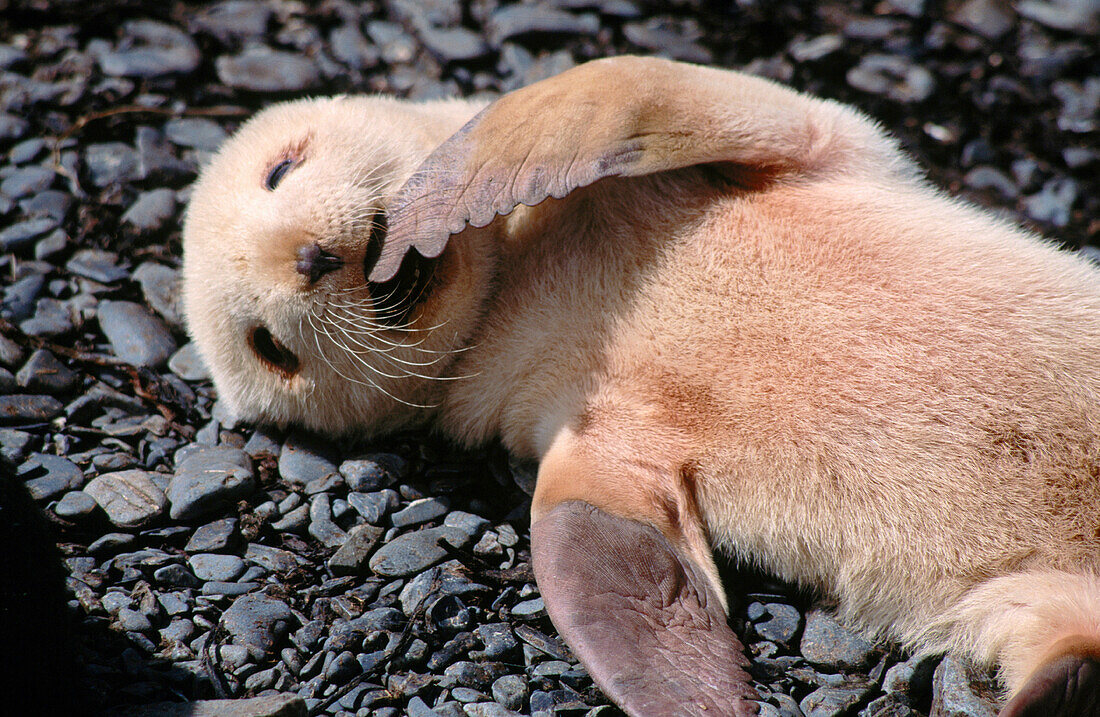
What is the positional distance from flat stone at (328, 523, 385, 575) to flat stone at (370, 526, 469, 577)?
0.12 feet

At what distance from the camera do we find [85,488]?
303 cm

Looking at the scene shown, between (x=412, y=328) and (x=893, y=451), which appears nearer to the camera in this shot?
(x=893, y=451)

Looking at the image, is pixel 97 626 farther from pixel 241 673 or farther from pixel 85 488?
pixel 85 488

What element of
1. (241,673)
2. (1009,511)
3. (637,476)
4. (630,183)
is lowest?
(241,673)

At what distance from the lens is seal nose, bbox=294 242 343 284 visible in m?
2.69

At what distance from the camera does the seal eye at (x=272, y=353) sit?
3.00 metres

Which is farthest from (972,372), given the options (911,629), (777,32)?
(777,32)

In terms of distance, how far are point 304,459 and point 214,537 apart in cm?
43

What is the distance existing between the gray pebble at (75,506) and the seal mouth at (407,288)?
114 centimetres

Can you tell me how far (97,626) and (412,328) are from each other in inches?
50.3

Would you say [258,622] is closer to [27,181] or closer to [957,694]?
[957,694]

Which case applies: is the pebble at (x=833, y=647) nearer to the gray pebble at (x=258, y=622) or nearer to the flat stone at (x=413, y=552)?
the flat stone at (x=413, y=552)

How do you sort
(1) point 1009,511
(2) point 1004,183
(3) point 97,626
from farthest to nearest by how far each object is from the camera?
1. (2) point 1004,183
2. (3) point 97,626
3. (1) point 1009,511

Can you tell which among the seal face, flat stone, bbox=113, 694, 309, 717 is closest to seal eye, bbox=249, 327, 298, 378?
the seal face
